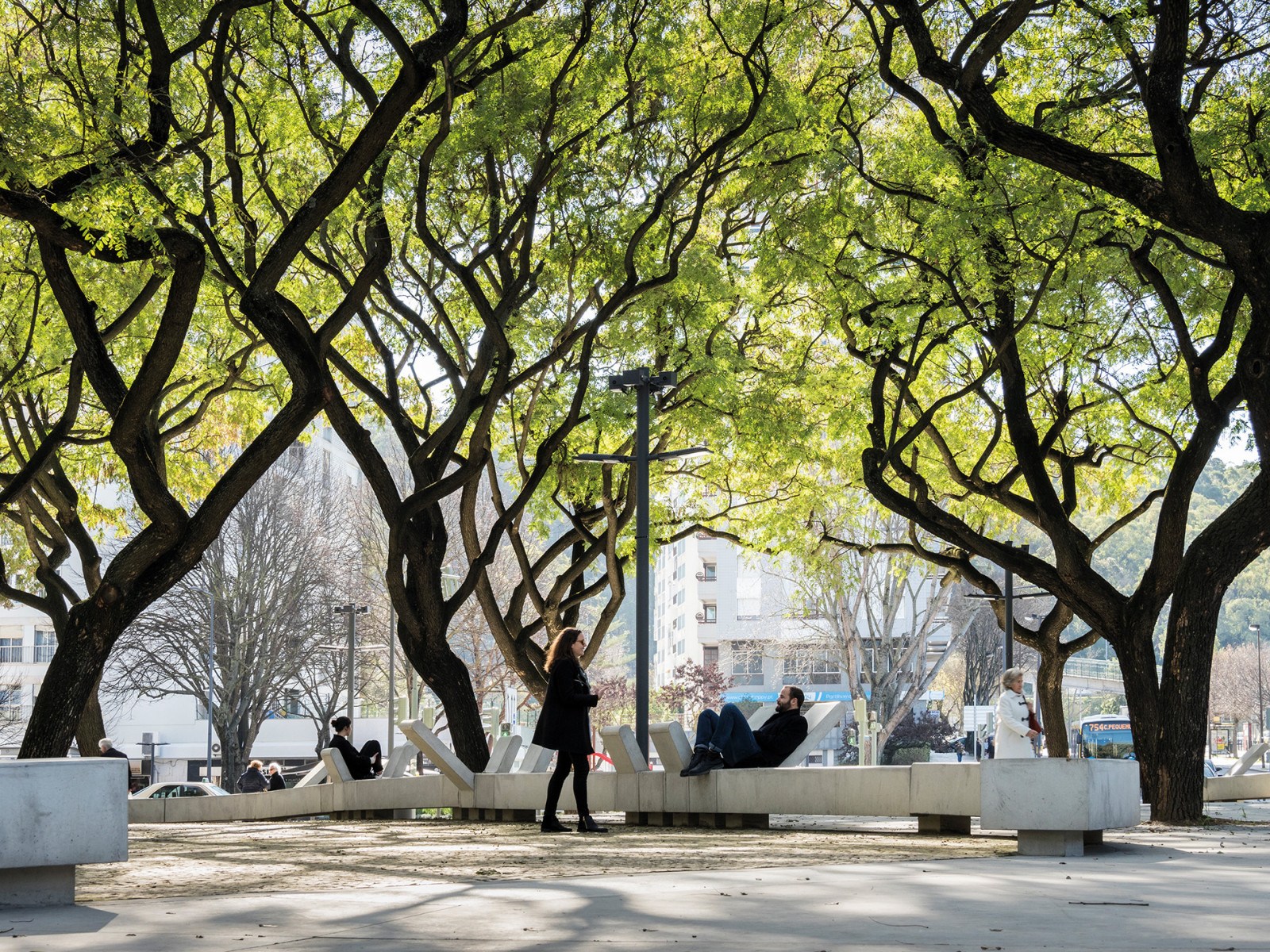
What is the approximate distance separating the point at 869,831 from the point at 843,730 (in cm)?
5765

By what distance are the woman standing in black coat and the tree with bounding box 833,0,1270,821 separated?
19.9ft

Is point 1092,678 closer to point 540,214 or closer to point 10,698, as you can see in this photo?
point 10,698

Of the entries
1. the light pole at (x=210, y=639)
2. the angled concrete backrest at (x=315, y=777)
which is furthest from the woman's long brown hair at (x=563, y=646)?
the light pole at (x=210, y=639)

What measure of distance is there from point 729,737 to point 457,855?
4564 mm

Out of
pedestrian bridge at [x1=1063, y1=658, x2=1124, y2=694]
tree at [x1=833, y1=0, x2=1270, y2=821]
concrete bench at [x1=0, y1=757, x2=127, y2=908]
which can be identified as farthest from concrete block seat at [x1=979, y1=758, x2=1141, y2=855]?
pedestrian bridge at [x1=1063, y1=658, x2=1124, y2=694]

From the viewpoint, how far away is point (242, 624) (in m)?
41.7

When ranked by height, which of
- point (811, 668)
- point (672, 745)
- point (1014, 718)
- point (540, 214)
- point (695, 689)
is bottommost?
point (672, 745)

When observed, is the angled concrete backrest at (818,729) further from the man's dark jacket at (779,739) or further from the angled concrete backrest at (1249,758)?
the angled concrete backrest at (1249,758)

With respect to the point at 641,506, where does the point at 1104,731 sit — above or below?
below

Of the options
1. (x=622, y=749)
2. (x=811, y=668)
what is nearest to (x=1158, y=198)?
(x=622, y=749)

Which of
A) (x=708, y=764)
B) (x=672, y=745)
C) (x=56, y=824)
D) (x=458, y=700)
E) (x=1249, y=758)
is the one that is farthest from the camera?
(x=1249, y=758)

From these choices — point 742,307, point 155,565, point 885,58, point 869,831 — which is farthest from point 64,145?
point 742,307

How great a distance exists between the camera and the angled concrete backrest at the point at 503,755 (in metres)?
16.4

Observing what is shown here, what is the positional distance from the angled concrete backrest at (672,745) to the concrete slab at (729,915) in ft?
17.8
